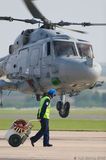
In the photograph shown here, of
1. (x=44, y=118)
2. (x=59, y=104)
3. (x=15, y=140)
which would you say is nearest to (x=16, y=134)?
(x=15, y=140)

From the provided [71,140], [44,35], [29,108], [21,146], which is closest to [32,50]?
[44,35]

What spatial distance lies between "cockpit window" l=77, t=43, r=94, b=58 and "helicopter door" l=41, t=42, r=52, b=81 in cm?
144

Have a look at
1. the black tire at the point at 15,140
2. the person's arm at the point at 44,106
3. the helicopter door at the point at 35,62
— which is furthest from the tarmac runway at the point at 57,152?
the helicopter door at the point at 35,62

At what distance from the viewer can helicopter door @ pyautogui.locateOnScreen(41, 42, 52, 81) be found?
31.4 meters

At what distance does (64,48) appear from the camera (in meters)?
31.2

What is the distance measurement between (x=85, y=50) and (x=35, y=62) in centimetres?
278

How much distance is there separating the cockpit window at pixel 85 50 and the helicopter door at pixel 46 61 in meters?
1.44

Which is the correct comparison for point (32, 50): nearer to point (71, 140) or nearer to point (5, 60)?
point (5, 60)

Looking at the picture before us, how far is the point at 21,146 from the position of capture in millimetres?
20547

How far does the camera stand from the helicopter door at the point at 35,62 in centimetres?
3234

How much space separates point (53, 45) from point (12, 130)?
469 inches

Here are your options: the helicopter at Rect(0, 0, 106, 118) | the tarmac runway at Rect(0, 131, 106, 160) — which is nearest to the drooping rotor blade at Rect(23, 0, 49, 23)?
the helicopter at Rect(0, 0, 106, 118)

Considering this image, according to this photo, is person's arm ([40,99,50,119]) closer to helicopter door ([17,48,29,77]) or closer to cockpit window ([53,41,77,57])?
cockpit window ([53,41,77,57])

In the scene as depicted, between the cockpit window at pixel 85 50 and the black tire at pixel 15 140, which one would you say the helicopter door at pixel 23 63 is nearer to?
the cockpit window at pixel 85 50
